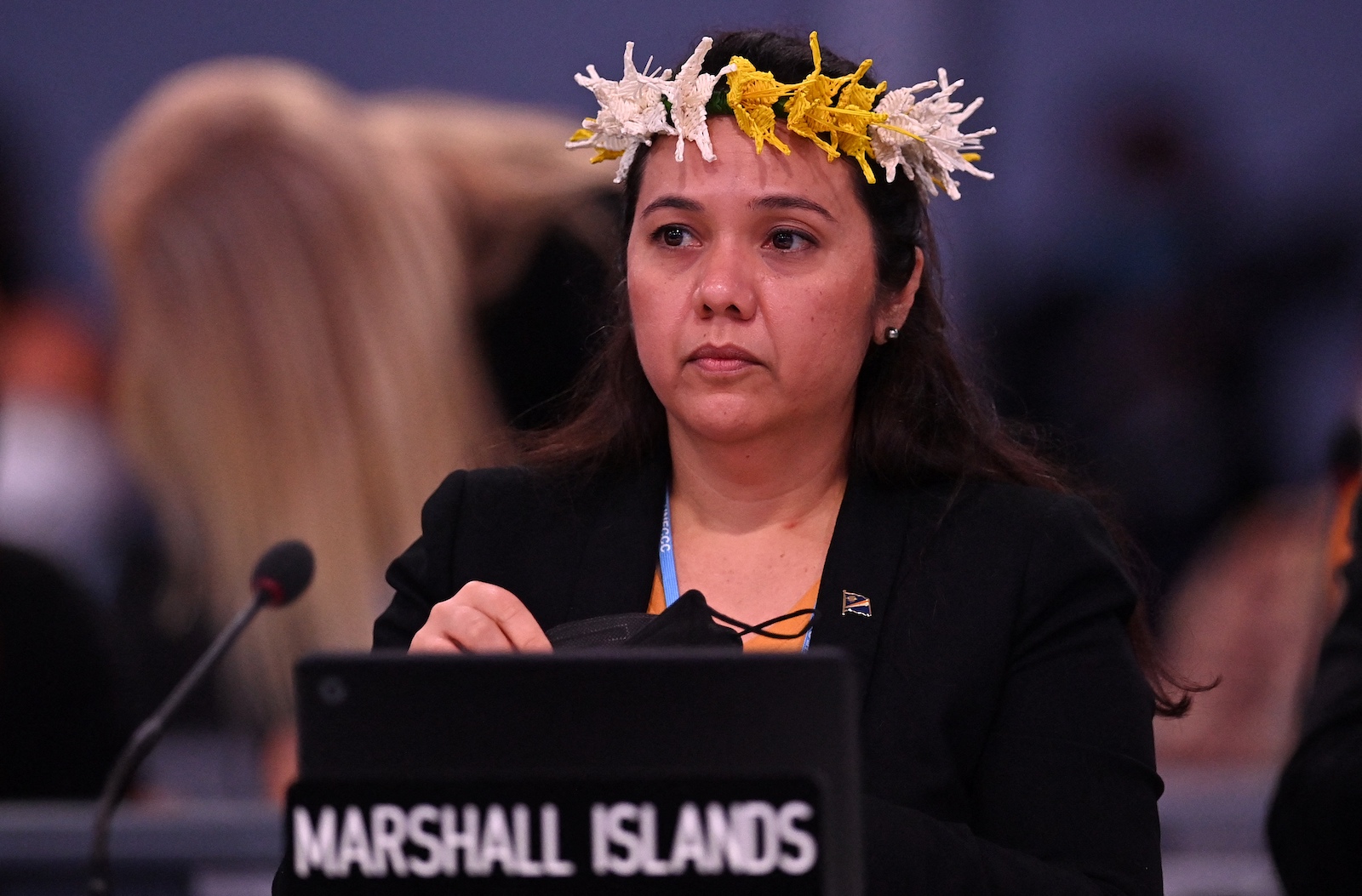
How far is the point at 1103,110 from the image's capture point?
14.3ft

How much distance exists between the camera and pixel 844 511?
2.18m

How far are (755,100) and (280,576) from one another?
876 millimetres

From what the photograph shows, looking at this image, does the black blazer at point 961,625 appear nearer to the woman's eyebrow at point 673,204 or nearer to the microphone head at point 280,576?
the microphone head at point 280,576

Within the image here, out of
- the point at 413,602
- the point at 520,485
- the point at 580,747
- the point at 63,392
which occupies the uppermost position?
the point at 63,392

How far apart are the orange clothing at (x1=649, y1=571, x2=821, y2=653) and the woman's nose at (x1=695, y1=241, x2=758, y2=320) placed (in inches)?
14.7

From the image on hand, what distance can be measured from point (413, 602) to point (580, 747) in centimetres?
106

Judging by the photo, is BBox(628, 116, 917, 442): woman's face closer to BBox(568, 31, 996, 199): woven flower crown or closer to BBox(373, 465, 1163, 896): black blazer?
BBox(568, 31, 996, 199): woven flower crown

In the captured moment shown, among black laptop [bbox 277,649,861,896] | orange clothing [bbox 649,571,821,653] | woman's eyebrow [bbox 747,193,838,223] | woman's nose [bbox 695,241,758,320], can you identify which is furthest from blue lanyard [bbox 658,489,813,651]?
black laptop [bbox 277,649,861,896]

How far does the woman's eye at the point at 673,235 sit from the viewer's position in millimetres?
2137

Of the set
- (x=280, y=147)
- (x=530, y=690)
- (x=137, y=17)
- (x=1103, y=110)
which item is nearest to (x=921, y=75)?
(x=1103, y=110)

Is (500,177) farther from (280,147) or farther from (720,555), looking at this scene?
(720,555)

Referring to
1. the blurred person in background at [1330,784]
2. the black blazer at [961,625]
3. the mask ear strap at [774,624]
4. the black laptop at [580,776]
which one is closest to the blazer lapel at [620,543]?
the black blazer at [961,625]

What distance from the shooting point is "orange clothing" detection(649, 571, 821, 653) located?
2072 millimetres

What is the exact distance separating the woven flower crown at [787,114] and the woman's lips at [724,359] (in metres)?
0.25
